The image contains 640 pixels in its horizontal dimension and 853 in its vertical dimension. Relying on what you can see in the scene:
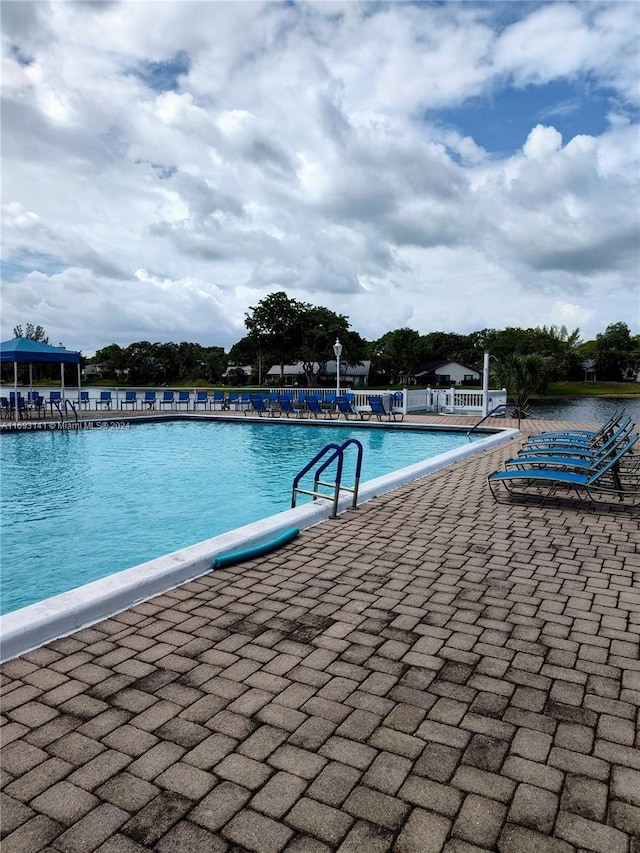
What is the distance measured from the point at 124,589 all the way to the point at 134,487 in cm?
684

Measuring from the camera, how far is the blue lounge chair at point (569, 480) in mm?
6484

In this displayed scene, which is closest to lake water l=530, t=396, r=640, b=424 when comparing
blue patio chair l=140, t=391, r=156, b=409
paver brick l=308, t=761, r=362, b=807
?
blue patio chair l=140, t=391, r=156, b=409

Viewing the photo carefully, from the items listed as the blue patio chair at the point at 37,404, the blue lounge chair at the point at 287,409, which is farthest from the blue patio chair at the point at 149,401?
the blue lounge chair at the point at 287,409

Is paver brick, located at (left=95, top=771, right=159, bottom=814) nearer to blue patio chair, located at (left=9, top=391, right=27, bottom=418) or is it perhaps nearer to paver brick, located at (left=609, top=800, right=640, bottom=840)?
paver brick, located at (left=609, top=800, right=640, bottom=840)

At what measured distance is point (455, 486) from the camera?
787cm

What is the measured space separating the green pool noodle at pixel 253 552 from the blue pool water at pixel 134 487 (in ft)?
8.22

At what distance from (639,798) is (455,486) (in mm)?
5885

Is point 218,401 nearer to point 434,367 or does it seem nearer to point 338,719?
point 338,719

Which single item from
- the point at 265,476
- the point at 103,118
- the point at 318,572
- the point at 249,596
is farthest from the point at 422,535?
the point at 103,118

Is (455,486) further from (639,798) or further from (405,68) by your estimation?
(405,68)

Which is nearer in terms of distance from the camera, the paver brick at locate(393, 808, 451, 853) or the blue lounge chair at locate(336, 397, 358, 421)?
the paver brick at locate(393, 808, 451, 853)

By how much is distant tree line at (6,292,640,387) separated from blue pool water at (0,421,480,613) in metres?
38.9

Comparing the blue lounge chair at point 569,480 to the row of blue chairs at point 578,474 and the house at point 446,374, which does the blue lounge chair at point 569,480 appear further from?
the house at point 446,374

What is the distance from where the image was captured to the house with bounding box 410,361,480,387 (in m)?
81.6
